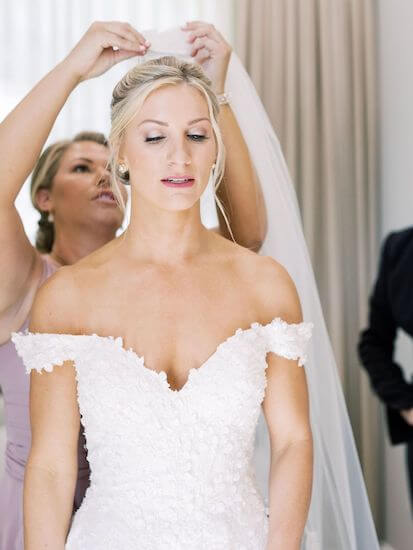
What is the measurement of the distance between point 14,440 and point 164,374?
565mm

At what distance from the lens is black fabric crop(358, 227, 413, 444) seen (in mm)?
1898

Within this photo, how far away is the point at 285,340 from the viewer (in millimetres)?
1402

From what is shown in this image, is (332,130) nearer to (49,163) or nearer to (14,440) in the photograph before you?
(49,163)

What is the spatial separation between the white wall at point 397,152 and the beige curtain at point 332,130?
0.06 meters

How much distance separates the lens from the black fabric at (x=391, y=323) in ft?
6.23

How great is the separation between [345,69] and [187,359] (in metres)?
2.26

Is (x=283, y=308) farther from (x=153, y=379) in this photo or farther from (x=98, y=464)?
(x=98, y=464)

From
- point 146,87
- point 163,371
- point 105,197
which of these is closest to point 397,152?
point 105,197

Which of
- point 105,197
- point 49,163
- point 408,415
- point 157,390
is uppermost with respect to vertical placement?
point 49,163

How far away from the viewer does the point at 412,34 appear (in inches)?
117

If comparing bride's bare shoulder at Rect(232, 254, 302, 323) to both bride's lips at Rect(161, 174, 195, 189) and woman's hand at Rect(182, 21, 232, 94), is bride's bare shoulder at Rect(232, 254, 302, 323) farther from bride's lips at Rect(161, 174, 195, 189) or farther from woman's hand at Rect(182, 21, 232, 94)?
woman's hand at Rect(182, 21, 232, 94)

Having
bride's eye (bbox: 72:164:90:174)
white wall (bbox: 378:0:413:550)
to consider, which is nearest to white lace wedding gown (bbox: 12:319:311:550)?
bride's eye (bbox: 72:164:90:174)

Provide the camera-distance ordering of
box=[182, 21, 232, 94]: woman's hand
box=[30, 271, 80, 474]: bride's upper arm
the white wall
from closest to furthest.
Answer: box=[30, 271, 80, 474]: bride's upper arm
box=[182, 21, 232, 94]: woman's hand
the white wall

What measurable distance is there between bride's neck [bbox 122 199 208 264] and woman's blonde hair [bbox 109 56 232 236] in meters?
0.14
